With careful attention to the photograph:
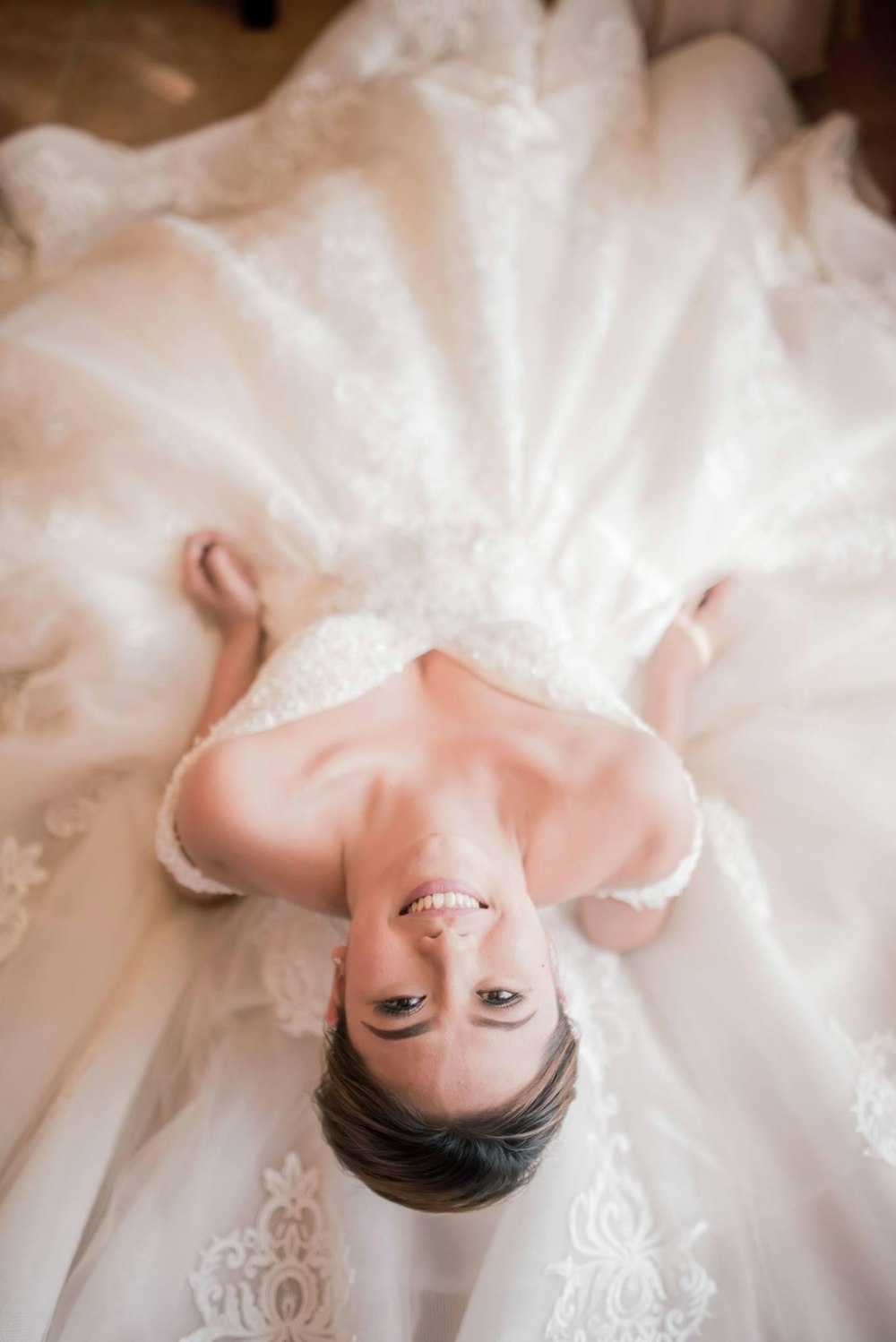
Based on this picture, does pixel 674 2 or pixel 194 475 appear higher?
pixel 674 2

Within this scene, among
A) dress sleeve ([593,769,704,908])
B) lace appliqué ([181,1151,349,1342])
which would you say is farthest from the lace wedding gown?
dress sleeve ([593,769,704,908])

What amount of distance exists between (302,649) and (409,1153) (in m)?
0.80

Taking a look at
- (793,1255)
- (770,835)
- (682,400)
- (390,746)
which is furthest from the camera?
(682,400)

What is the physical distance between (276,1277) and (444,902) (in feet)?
2.10

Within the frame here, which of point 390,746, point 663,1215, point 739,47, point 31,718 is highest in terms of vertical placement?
point 739,47

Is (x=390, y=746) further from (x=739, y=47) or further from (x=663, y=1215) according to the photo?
(x=739, y=47)

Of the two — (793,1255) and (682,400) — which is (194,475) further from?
(793,1255)

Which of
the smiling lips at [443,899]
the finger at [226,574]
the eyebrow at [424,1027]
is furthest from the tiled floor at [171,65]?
the eyebrow at [424,1027]

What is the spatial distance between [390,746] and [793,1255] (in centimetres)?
97

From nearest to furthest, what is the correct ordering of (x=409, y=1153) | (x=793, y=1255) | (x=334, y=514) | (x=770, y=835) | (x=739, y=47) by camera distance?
(x=409, y=1153) < (x=793, y=1255) < (x=770, y=835) < (x=334, y=514) < (x=739, y=47)

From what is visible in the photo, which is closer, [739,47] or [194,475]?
[194,475]

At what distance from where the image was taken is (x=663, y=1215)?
5.26ft

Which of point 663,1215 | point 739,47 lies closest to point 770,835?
point 663,1215

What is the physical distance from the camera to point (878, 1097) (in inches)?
64.0
